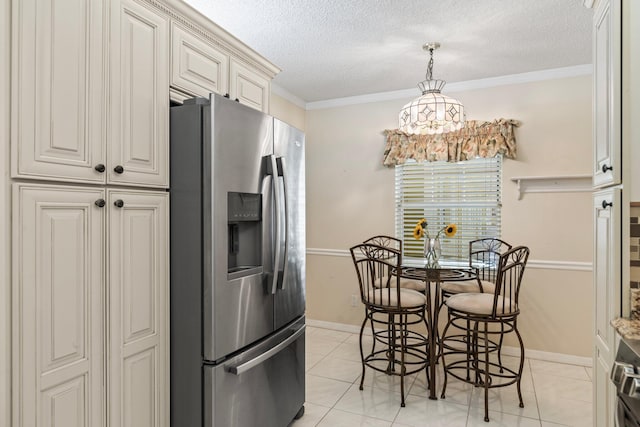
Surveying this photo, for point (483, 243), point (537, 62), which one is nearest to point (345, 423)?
point (483, 243)

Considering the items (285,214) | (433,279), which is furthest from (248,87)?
(433,279)

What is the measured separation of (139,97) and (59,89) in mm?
333

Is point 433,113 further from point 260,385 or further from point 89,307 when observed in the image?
point 89,307

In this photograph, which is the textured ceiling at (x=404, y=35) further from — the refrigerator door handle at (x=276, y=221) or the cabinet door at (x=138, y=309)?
the cabinet door at (x=138, y=309)

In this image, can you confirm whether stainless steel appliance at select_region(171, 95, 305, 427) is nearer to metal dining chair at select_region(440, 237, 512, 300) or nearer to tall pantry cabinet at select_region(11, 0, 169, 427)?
tall pantry cabinet at select_region(11, 0, 169, 427)

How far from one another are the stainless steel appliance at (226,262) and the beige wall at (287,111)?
1852mm

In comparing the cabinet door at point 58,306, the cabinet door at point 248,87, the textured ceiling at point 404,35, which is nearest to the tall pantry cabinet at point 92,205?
the cabinet door at point 58,306

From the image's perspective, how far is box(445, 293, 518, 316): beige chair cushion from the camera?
254 centimetres

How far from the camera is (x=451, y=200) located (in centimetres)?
380

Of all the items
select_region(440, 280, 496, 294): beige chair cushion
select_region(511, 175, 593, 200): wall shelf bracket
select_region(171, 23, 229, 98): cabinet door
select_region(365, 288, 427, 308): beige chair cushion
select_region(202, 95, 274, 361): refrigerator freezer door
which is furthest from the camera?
select_region(511, 175, 593, 200): wall shelf bracket

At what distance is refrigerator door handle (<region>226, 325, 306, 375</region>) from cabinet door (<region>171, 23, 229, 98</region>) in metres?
1.33

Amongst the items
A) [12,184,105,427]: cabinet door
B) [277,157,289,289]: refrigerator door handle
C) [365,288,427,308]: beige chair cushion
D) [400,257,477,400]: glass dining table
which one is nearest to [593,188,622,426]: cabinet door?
[400,257,477,400]: glass dining table

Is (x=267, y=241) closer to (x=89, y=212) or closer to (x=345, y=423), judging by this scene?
(x=89, y=212)

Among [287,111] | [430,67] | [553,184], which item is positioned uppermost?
[430,67]
